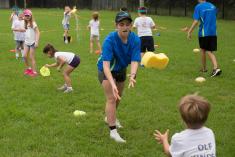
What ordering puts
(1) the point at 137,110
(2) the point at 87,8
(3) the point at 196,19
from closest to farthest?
(1) the point at 137,110 → (3) the point at 196,19 → (2) the point at 87,8

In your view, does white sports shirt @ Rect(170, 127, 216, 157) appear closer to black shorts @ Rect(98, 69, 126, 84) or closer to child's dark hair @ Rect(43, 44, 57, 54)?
black shorts @ Rect(98, 69, 126, 84)

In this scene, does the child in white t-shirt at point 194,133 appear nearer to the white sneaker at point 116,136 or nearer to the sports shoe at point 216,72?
the white sneaker at point 116,136

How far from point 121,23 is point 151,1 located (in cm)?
3823

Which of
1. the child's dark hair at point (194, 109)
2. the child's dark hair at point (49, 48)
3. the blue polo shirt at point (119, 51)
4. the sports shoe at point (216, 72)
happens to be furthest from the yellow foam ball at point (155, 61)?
the child's dark hair at point (194, 109)

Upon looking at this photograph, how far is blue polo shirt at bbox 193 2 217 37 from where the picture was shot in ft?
34.1

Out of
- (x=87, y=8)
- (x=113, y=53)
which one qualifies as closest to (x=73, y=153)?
(x=113, y=53)

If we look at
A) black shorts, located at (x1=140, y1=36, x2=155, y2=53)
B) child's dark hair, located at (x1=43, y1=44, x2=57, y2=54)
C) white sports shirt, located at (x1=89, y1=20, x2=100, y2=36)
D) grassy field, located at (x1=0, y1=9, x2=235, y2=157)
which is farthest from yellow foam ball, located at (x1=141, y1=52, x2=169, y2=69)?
white sports shirt, located at (x1=89, y1=20, x2=100, y2=36)

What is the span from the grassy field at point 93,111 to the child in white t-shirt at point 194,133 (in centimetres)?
206

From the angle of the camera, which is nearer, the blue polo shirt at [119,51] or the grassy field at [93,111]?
the blue polo shirt at [119,51]

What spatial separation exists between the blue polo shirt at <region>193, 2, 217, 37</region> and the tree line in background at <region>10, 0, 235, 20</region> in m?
25.7

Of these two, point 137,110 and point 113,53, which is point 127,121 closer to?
point 137,110

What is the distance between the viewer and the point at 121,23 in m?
5.36

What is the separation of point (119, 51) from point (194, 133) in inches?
97.5

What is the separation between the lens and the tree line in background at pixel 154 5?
36.2 meters
